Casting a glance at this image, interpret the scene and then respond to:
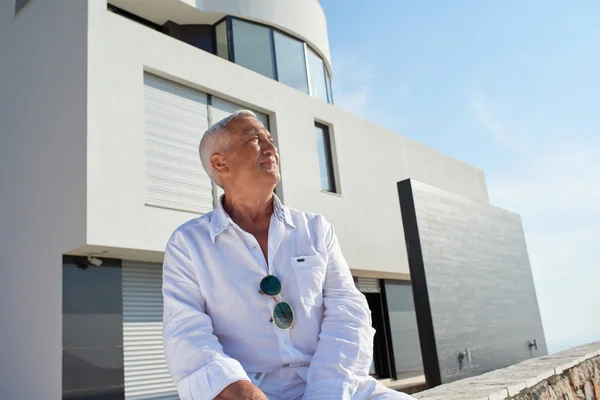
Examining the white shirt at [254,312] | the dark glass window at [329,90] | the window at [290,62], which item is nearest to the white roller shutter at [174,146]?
the window at [290,62]

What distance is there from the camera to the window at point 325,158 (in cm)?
1257

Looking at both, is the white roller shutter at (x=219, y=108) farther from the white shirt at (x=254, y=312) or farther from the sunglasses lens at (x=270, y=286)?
the sunglasses lens at (x=270, y=286)

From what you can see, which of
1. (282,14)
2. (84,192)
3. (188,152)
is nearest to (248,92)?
(188,152)

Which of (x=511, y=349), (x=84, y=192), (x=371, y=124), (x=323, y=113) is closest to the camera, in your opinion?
(x=84, y=192)

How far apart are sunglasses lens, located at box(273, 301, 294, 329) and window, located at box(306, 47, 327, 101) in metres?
11.9

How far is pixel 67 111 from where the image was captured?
28.5ft

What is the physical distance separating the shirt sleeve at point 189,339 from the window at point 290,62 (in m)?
10.8

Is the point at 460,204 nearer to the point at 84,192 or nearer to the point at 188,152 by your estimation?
the point at 188,152

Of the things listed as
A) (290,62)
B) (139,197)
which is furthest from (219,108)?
(290,62)

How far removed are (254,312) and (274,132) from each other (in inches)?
378

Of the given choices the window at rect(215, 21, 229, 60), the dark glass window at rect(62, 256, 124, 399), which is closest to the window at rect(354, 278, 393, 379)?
the window at rect(215, 21, 229, 60)

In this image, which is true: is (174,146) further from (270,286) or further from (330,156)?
(270,286)

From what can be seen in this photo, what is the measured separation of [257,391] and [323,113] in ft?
37.9

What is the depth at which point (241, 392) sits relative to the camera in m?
1.66
